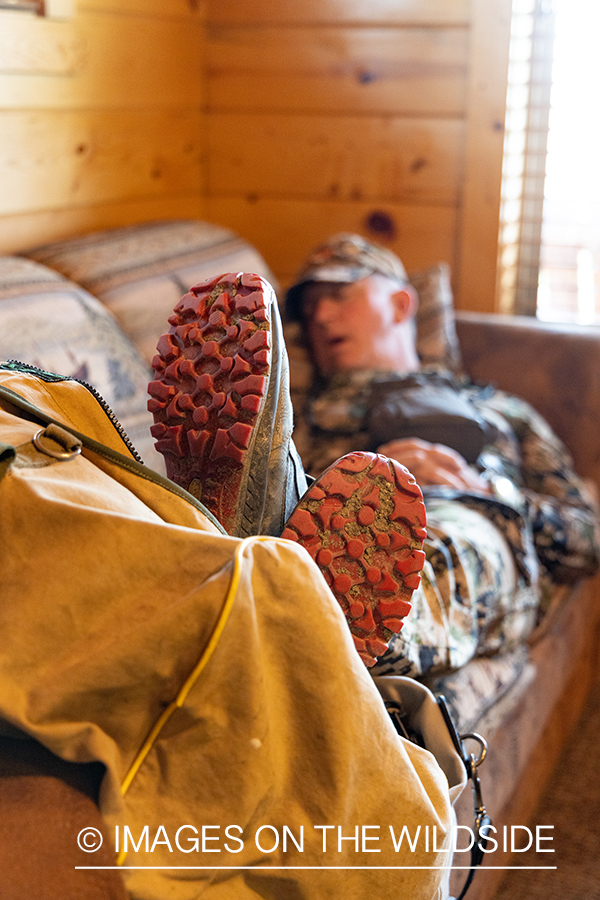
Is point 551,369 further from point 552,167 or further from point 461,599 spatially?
point 461,599

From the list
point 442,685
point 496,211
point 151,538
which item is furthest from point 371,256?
point 151,538

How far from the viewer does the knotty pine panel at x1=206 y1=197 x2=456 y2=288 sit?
2.26 meters

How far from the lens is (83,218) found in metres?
1.89

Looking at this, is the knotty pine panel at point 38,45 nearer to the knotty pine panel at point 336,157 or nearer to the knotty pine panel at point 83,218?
the knotty pine panel at point 83,218

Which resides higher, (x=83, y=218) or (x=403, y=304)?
(x=83, y=218)

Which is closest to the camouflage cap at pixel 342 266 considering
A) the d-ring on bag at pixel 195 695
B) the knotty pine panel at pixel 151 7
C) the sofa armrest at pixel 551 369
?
the sofa armrest at pixel 551 369

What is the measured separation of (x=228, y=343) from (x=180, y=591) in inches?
9.7

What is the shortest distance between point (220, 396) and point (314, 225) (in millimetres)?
1706

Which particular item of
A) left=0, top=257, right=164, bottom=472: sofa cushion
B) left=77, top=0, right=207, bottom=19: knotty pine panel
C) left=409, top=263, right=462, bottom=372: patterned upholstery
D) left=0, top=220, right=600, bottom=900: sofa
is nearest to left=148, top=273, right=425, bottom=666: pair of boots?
left=0, top=220, right=600, bottom=900: sofa

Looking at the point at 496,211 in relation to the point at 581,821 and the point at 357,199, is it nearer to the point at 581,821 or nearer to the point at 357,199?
the point at 357,199

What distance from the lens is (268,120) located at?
90.9 inches

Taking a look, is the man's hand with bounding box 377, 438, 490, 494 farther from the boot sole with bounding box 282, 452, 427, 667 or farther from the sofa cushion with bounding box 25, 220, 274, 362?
the boot sole with bounding box 282, 452, 427, 667

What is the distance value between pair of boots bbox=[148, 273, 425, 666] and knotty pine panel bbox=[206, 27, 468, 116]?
5.27 ft

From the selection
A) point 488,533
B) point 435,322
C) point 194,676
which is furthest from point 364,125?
point 194,676
